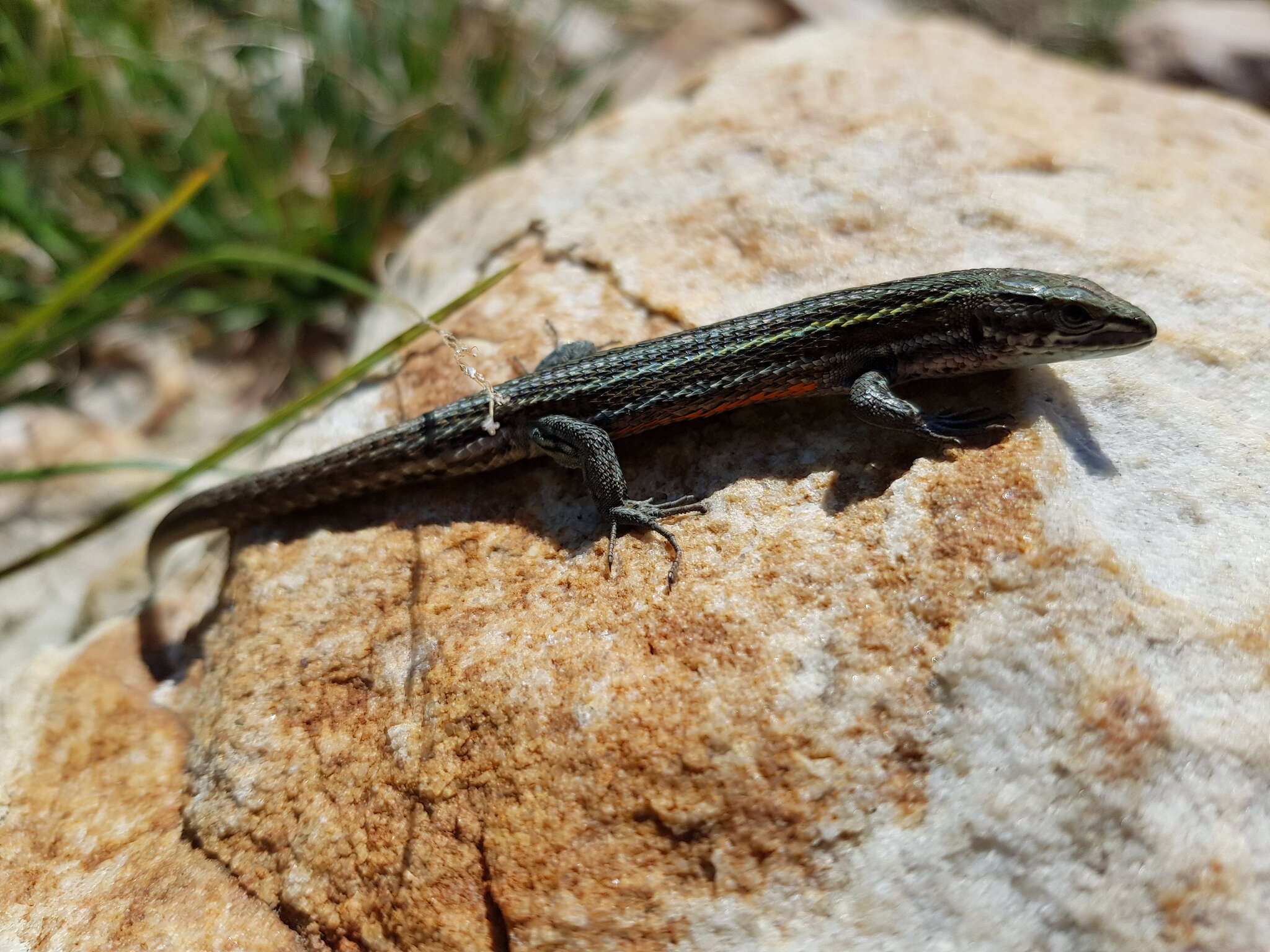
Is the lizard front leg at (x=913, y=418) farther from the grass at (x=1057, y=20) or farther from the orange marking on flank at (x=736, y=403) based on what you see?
the grass at (x=1057, y=20)

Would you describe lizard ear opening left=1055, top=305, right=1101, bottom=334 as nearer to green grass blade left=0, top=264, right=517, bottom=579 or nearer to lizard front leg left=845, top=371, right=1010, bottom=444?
lizard front leg left=845, top=371, right=1010, bottom=444

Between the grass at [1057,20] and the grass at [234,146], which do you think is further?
the grass at [1057,20]

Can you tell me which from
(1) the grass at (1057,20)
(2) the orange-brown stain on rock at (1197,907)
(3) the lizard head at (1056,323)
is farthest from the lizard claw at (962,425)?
(1) the grass at (1057,20)

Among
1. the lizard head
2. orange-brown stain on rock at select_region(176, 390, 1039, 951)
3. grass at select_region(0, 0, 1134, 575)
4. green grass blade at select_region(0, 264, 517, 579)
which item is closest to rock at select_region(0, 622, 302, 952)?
orange-brown stain on rock at select_region(176, 390, 1039, 951)

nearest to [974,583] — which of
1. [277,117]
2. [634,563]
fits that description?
[634,563]

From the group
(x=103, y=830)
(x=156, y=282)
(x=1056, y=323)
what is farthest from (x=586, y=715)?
(x=156, y=282)

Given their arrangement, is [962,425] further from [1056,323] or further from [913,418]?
[1056,323]
